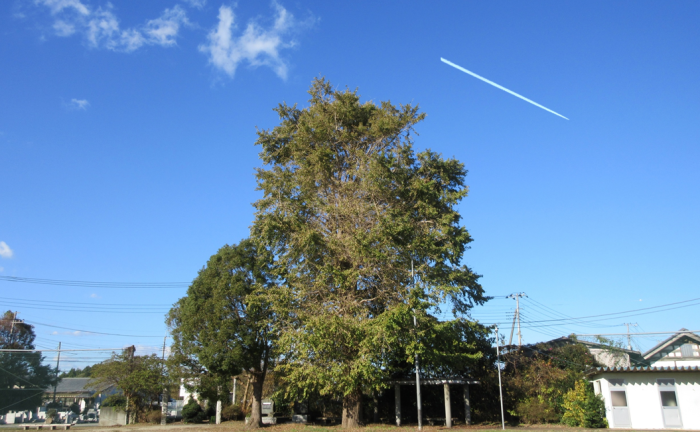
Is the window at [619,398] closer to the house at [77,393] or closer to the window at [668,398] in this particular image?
the window at [668,398]

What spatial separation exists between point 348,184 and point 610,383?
1480 centimetres

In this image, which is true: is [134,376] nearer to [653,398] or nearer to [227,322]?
[227,322]

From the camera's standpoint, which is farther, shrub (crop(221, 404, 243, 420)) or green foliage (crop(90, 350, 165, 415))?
shrub (crop(221, 404, 243, 420))

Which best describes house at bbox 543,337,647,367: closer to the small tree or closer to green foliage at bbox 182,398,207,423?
green foliage at bbox 182,398,207,423

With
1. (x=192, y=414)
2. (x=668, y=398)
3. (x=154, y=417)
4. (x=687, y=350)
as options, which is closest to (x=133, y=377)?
(x=154, y=417)

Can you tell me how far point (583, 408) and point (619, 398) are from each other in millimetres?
1716

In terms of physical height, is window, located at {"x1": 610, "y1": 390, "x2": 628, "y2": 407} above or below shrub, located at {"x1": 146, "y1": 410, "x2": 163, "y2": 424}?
above

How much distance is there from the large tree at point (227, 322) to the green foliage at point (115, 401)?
735 centimetres

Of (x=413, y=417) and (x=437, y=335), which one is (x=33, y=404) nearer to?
(x=413, y=417)

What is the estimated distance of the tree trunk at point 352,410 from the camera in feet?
67.5

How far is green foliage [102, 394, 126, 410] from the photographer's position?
97.1 ft

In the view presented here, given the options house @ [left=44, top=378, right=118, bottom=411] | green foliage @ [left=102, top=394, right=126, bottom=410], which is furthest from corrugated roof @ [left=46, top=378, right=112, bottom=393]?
green foliage @ [left=102, top=394, right=126, bottom=410]

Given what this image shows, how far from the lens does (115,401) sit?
97.8 feet

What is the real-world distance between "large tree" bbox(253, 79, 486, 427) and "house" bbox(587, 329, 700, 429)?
742 cm
